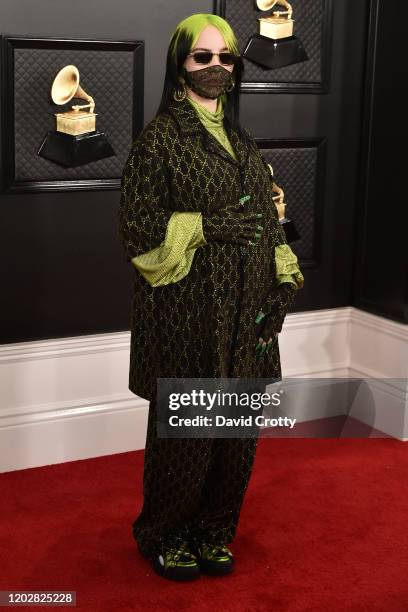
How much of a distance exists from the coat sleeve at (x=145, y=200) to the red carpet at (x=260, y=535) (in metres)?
1.00

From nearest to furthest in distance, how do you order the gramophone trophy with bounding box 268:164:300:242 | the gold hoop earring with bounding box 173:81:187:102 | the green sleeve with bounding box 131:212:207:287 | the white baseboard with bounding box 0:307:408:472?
the green sleeve with bounding box 131:212:207:287, the gold hoop earring with bounding box 173:81:187:102, the white baseboard with bounding box 0:307:408:472, the gramophone trophy with bounding box 268:164:300:242

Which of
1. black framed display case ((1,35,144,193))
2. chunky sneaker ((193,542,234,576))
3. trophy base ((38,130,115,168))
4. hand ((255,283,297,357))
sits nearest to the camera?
hand ((255,283,297,357))

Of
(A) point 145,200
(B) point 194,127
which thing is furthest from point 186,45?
(A) point 145,200

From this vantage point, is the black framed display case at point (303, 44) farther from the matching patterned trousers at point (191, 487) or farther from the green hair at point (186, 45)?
the matching patterned trousers at point (191, 487)

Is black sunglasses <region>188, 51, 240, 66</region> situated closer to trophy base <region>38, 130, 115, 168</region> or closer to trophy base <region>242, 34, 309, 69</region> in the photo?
trophy base <region>38, 130, 115, 168</region>

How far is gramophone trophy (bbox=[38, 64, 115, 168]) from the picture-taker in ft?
11.1

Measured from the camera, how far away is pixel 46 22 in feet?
11.0

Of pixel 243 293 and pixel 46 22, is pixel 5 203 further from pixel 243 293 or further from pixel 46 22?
pixel 243 293

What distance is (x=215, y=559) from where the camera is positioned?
2846mm

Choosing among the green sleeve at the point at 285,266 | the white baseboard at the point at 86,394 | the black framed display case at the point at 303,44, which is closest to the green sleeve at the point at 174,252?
the green sleeve at the point at 285,266

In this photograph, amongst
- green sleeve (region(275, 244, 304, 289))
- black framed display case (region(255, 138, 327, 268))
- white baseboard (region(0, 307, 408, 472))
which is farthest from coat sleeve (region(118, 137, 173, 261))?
black framed display case (region(255, 138, 327, 268))

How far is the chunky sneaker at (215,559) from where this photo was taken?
9.32ft

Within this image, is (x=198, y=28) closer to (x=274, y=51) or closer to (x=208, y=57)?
(x=208, y=57)

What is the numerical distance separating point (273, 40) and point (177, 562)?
6.91 feet
